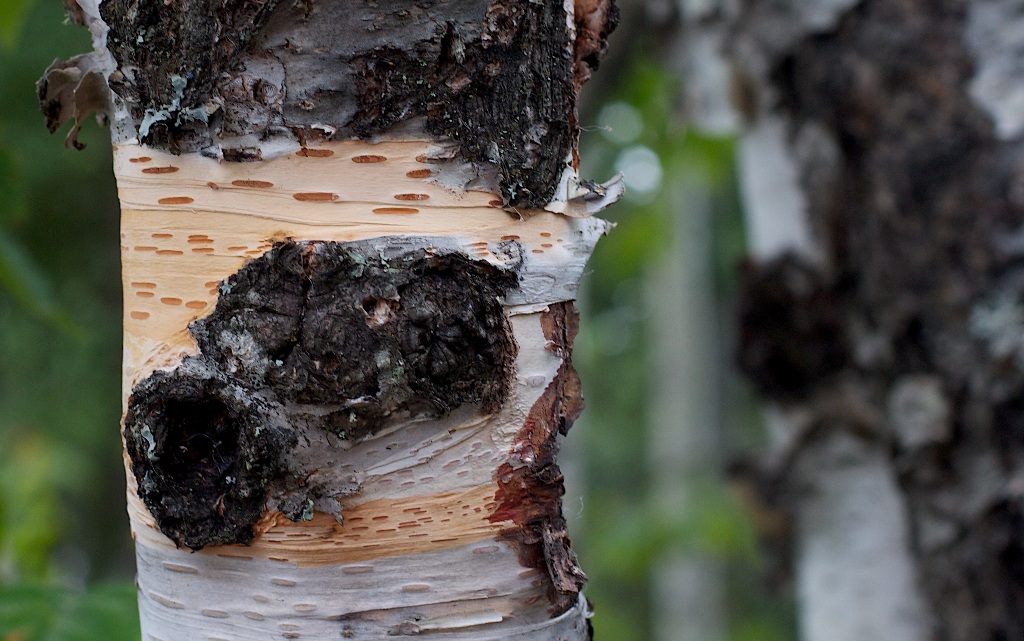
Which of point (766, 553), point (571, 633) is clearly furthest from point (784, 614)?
point (571, 633)

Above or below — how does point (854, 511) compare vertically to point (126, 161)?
below

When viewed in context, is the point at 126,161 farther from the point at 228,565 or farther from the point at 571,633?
the point at 571,633

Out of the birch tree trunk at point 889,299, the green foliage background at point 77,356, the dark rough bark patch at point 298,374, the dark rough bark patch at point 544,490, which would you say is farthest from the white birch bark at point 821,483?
the dark rough bark patch at point 298,374

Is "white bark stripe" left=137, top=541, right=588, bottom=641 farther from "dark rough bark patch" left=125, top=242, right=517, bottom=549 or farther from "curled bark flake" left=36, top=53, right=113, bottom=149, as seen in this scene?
"curled bark flake" left=36, top=53, right=113, bottom=149

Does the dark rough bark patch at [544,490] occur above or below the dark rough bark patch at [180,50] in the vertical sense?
below

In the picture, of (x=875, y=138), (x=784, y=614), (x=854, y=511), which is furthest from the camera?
(x=784, y=614)

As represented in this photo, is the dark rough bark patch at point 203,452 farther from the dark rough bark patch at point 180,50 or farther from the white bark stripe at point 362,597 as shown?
the dark rough bark patch at point 180,50

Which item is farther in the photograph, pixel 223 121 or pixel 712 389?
pixel 712 389

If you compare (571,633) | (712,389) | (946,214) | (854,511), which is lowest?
(712,389)
